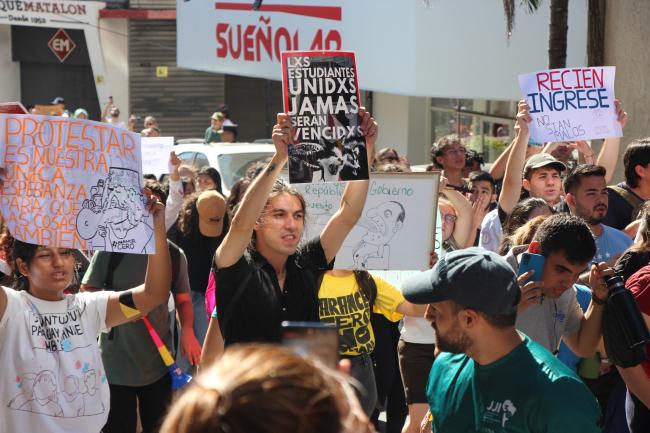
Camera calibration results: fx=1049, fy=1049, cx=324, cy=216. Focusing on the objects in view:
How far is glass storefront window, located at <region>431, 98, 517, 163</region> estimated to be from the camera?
15.2 metres

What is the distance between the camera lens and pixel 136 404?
5.68 metres

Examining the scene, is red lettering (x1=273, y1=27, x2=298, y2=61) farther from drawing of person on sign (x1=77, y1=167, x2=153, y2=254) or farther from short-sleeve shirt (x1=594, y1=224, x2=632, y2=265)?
drawing of person on sign (x1=77, y1=167, x2=153, y2=254)

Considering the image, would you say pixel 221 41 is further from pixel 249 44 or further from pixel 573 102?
pixel 573 102

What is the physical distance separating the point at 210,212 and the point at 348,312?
2.60 metres

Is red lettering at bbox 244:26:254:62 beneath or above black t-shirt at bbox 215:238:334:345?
above

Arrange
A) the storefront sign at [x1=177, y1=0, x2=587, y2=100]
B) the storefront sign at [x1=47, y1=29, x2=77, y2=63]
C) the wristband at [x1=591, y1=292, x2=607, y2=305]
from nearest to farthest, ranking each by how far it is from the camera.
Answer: the wristband at [x1=591, y1=292, x2=607, y2=305]
the storefront sign at [x1=177, y1=0, x2=587, y2=100]
the storefront sign at [x1=47, y1=29, x2=77, y2=63]

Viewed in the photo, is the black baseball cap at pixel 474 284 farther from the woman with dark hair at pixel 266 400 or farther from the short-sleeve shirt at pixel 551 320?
the woman with dark hair at pixel 266 400

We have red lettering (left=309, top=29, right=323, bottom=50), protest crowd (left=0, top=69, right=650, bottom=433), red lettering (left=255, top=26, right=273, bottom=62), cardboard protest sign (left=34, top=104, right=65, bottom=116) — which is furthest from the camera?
red lettering (left=255, top=26, right=273, bottom=62)

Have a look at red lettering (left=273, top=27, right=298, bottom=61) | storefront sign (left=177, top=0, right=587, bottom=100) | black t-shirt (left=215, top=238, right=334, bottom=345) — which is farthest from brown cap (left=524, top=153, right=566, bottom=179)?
red lettering (left=273, top=27, right=298, bottom=61)

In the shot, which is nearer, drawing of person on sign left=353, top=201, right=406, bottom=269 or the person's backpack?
drawing of person on sign left=353, top=201, right=406, bottom=269

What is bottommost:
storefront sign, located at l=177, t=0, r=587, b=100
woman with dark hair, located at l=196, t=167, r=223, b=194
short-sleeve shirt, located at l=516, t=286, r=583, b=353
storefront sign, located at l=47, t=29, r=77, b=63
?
short-sleeve shirt, located at l=516, t=286, r=583, b=353

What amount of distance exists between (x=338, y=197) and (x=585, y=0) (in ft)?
28.7

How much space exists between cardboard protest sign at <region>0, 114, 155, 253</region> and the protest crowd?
7 cm

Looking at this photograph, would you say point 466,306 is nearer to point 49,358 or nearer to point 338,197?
point 49,358
